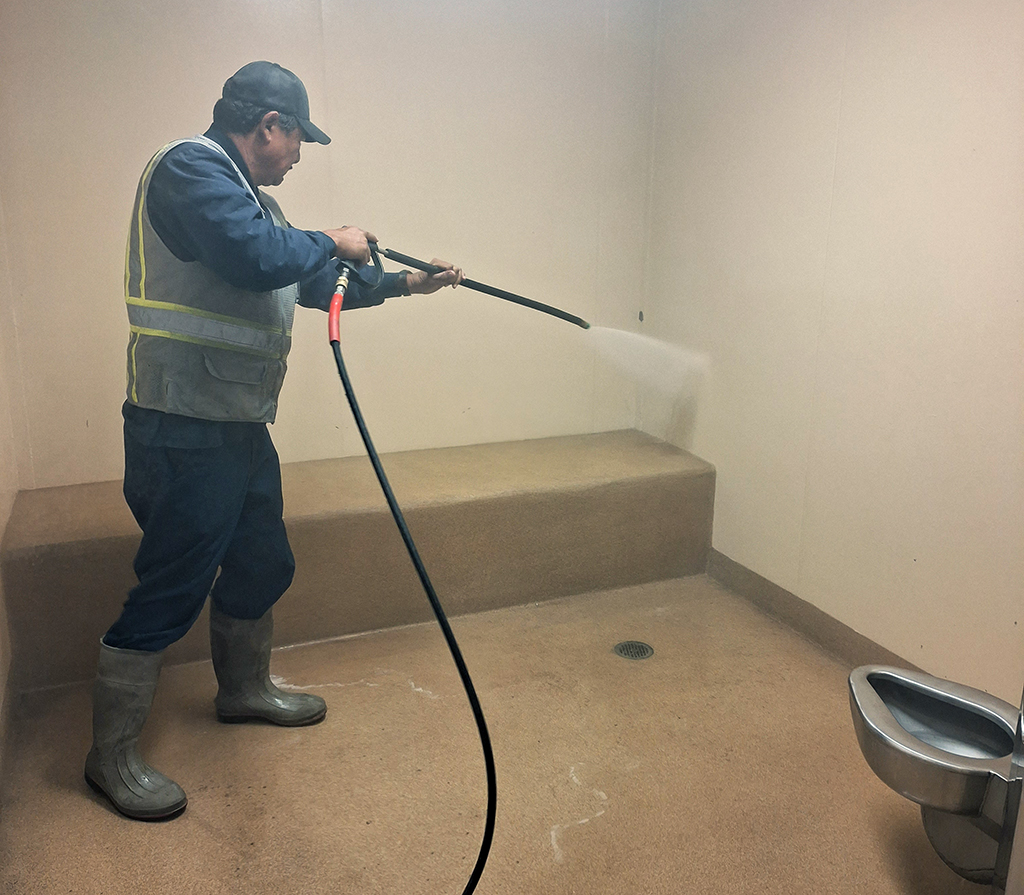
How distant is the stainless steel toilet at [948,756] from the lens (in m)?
1.14

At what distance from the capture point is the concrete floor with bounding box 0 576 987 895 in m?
1.38

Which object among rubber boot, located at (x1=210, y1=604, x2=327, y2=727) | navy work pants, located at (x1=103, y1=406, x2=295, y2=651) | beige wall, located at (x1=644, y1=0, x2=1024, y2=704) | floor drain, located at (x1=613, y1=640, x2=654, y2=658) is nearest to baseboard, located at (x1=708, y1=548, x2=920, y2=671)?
beige wall, located at (x1=644, y1=0, x2=1024, y2=704)

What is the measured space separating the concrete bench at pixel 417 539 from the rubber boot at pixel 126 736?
22cm

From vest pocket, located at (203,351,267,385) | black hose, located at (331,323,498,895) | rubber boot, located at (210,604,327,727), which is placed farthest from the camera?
rubber boot, located at (210,604,327,727)

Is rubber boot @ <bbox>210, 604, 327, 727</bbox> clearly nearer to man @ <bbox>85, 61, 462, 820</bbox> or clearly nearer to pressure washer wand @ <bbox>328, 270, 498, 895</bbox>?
man @ <bbox>85, 61, 462, 820</bbox>

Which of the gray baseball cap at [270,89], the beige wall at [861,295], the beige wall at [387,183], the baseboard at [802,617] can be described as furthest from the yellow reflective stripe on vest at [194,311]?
the baseboard at [802,617]

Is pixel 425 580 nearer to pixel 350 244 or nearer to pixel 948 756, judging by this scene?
pixel 350 244

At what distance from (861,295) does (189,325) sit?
60.5 inches

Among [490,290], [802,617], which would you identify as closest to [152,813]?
[490,290]

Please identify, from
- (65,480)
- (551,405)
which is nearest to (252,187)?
(65,480)

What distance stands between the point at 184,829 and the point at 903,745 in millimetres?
1256

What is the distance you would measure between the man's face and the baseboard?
1746 mm

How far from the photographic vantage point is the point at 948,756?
1167 mm

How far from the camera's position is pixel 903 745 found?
46.9 inches
